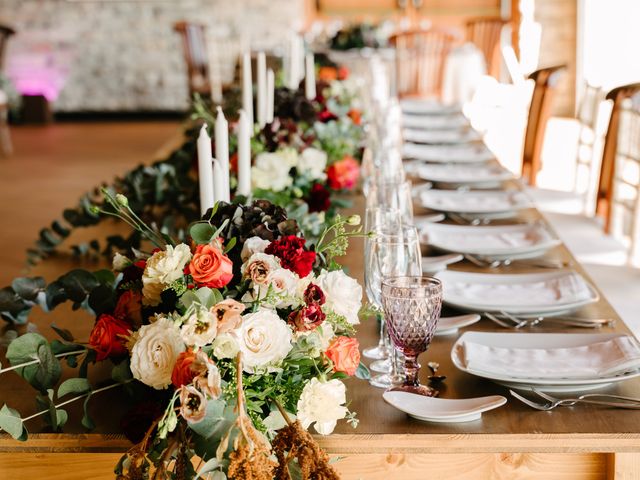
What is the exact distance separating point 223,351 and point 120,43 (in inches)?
390

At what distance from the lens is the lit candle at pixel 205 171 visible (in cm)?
125

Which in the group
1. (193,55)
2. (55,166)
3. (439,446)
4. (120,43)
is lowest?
(55,166)

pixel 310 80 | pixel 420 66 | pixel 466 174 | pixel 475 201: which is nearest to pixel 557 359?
pixel 475 201

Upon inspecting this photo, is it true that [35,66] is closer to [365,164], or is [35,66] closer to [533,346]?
[365,164]

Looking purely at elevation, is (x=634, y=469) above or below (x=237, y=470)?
below

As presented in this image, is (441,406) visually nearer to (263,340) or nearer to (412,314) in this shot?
(412,314)

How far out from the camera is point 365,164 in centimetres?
256

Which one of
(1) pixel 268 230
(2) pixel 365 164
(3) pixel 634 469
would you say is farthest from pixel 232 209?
(2) pixel 365 164

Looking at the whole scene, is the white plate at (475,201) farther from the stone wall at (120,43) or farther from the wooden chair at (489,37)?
the stone wall at (120,43)

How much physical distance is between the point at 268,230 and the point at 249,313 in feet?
0.50

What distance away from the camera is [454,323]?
4.73 ft

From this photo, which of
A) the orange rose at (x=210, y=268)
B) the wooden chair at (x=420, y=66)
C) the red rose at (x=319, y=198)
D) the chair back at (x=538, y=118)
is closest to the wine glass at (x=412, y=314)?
the orange rose at (x=210, y=268)

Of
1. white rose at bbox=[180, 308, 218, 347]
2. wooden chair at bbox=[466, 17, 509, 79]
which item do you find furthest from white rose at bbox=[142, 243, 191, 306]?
wooden chair at bbox=[466, 17, 509, 79]

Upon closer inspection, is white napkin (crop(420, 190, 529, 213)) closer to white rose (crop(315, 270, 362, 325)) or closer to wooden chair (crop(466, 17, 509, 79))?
white rose (crop(315, 270, 362, 325))
